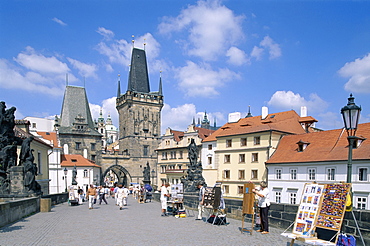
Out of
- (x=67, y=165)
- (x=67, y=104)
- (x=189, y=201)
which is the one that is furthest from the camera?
(x=67, y=104)

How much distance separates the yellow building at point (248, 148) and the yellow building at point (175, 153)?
21.6ft

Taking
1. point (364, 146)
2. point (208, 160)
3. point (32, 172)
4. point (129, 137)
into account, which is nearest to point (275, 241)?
point (32, 172)

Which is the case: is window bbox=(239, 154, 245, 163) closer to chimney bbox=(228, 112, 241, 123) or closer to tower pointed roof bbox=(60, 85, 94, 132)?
chimney bbox=(228, 112, 241, 123)

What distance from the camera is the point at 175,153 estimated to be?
174 feet

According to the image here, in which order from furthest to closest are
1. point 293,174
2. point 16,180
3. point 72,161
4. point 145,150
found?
1. point 145,150
2. point 72,161
3. point 293,174
4. point 16,180

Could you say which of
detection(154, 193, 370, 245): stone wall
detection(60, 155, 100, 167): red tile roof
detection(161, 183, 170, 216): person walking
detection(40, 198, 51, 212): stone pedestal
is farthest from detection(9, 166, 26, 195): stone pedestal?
detection(60, 155, 100, 167): red tile roof

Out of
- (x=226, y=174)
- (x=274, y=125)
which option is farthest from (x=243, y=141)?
(x=226, y=174)

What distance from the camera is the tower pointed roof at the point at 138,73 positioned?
7056cm

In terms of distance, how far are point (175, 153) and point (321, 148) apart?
2745cm

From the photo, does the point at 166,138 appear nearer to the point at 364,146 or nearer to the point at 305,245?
the point at 364,146

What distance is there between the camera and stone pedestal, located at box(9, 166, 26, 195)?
1518cm

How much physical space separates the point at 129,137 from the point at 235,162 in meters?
32.9

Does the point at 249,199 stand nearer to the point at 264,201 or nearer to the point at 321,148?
the point at 264,201

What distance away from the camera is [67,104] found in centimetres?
6469
